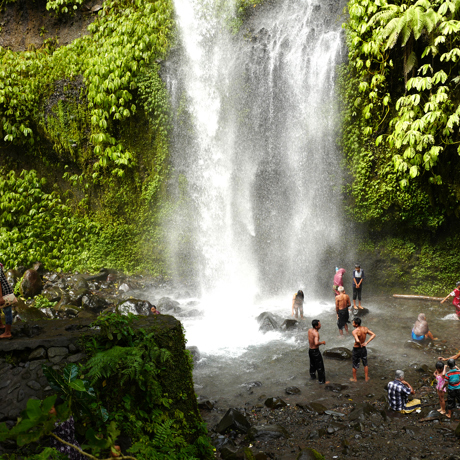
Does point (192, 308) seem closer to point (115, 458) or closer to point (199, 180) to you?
point (199, 180)

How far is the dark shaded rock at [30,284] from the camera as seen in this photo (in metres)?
13.1

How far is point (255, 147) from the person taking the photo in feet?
49.7

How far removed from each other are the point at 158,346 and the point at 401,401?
4.36 m

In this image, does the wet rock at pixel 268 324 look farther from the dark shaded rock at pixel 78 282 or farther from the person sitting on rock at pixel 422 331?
the dark shaded rock at pixel 78 282

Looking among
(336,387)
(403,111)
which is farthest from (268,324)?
(403,111)

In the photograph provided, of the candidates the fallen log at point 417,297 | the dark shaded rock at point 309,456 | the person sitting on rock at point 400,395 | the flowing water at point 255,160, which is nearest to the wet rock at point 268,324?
the flowing water at point 255,160

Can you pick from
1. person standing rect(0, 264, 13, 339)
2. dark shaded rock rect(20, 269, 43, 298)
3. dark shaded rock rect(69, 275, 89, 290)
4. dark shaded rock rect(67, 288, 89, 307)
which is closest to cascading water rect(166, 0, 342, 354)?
dark shaded rock rect(69, 275, 89, 290)

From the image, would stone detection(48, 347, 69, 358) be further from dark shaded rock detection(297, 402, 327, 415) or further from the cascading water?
the cascading water

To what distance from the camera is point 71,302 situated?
12.5m

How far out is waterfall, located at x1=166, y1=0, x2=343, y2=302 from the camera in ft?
46.6

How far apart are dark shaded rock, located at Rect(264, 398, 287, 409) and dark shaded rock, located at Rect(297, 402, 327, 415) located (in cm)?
30

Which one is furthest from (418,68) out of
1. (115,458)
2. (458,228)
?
(115,458)

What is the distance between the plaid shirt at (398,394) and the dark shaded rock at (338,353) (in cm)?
216

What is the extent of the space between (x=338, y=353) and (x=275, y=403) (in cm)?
251
